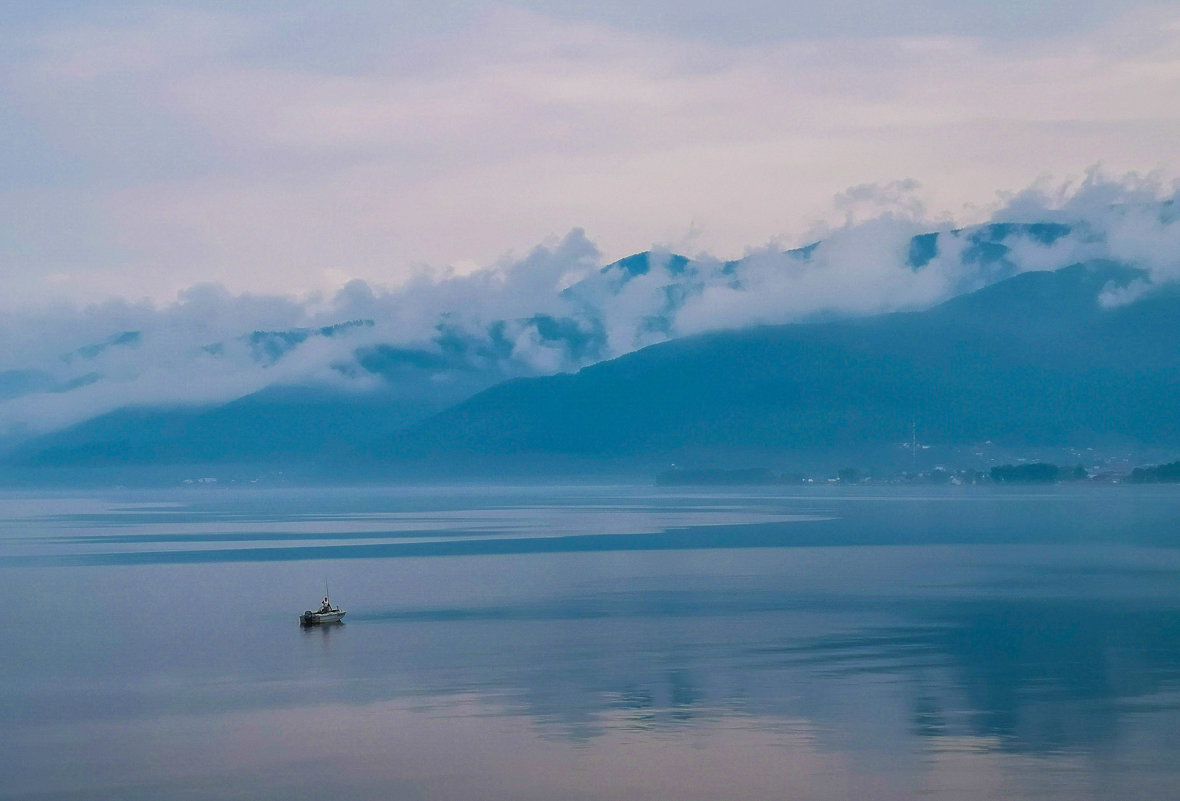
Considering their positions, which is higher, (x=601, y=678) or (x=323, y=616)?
(x=323, y=616)

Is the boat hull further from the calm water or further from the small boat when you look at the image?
the calm water

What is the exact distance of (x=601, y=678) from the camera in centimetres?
4844

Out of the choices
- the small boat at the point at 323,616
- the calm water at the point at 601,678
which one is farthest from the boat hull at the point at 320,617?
the calm water at the point at 601,678

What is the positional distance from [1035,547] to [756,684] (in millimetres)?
66475

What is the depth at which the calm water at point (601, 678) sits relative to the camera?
35406 mm

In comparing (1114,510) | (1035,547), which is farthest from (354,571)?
(1114,510)

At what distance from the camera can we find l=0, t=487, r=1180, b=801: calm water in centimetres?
3541

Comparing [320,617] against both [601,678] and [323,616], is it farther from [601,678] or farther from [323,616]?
[601,678]

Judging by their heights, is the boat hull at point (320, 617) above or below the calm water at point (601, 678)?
above

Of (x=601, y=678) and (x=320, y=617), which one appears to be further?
(x=320, y=617)

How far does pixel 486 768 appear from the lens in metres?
36.1

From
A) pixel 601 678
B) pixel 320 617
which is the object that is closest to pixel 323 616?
pixel 320 617

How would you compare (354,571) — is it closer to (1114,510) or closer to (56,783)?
(56,783)

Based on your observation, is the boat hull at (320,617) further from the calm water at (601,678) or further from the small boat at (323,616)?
the calm water at (601,678)
